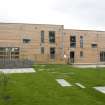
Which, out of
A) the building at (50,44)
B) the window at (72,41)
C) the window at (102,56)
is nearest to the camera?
the building at (50,44)

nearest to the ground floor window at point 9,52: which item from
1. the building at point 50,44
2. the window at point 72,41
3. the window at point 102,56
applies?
the building at point 50,44

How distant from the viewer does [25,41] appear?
1603 inches

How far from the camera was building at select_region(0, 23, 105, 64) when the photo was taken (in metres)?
40.2

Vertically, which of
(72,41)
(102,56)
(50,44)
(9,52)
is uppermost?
(72,41)

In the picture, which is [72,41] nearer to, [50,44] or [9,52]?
[50,44]

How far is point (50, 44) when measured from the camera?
42.2 meters

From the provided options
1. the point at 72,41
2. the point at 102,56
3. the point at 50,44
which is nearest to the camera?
the point at 50,44

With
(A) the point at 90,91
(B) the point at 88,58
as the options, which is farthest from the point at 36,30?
(A) the point at 90,91

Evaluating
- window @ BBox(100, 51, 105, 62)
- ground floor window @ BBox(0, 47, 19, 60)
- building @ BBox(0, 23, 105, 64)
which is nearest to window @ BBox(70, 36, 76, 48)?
building @ BBox(0, 23, 105, 64)

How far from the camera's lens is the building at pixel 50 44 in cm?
4019

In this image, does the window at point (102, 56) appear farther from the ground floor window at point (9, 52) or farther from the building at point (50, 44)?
the ground floor window at point (9, 52)

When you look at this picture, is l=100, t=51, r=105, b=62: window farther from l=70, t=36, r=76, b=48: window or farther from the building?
l=70, t=36, r=76, b=48: window

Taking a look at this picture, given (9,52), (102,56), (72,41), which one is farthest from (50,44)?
(102,56)

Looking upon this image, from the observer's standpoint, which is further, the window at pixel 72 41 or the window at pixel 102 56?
the window at pixel 102 56
